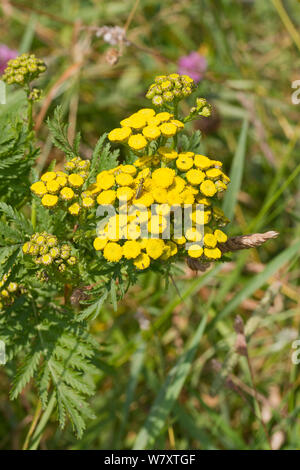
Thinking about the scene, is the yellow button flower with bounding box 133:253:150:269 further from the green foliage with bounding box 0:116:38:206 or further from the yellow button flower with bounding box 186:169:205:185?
the green foliage with bounding box 0:116:38:206

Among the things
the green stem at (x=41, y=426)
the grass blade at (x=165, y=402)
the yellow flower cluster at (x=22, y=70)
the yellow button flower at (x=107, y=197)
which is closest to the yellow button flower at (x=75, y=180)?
the yellow button flower at (x=107, y=197)

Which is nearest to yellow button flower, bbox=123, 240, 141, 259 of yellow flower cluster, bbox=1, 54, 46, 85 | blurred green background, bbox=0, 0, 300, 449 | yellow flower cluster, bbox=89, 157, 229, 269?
yellow flower cluster, bbox=89, 157, 229, 269

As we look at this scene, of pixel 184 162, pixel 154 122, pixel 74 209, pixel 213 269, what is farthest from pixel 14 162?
pixel 213 269

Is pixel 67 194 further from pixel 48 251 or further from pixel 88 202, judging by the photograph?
pixel 48 251

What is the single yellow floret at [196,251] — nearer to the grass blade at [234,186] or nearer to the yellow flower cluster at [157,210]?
the yellow flower cluster at [157,210]

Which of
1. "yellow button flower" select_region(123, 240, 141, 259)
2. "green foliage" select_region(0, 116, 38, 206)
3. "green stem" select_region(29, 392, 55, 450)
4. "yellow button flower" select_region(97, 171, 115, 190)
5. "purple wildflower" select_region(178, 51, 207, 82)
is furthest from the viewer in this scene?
"purple wildflower" select_region(178, 51, 207, 82)

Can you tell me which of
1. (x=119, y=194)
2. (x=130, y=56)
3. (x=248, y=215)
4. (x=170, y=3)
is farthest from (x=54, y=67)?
(x=119, y=194)
